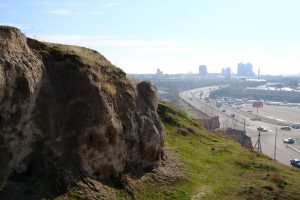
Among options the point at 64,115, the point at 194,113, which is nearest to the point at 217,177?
the point at 64,115

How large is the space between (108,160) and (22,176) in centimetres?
293

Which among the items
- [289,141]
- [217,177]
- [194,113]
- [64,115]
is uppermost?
[64,115]

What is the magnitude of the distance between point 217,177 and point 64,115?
7.64m

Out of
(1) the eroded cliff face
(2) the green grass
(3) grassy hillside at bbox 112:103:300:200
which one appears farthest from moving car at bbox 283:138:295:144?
(1) the eroded cliff face

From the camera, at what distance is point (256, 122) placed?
4131 inches

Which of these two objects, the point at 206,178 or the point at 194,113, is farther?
the point at 194,113

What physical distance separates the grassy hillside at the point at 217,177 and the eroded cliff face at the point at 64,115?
53.5 inches

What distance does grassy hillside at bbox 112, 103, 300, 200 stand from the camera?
14758mm

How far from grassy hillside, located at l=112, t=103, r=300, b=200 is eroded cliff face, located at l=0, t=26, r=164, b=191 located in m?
1.36

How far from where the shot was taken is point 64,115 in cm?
1279

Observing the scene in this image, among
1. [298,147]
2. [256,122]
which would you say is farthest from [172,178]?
[256,122]

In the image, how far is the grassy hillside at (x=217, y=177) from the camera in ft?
48.4

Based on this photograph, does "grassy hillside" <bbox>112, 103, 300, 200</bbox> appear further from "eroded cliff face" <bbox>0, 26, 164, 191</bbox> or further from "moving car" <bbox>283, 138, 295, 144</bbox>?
"moving car" <bbox>283, 138, 295, 144</bbox>

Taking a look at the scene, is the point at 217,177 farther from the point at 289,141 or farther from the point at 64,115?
the point at 289,141
